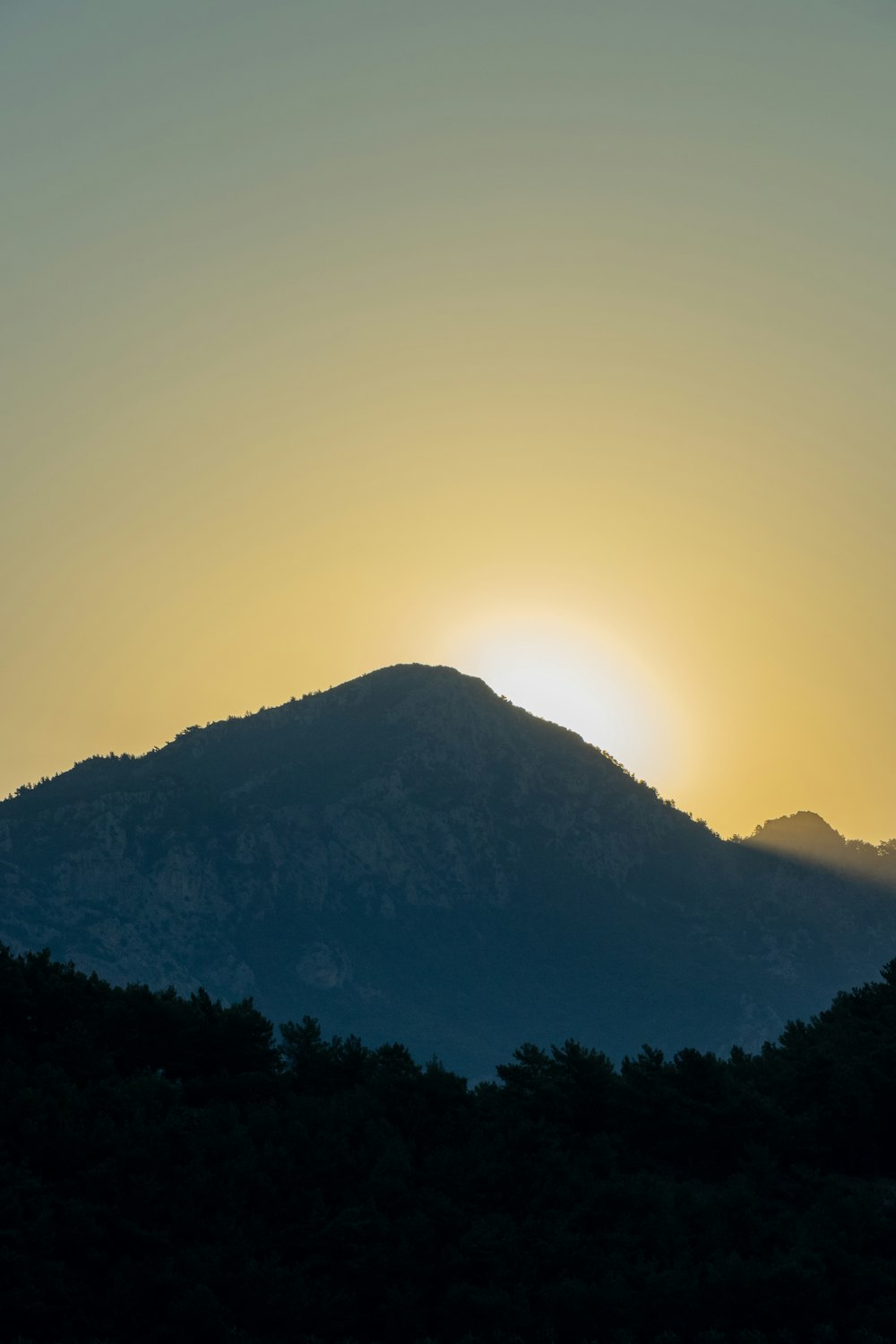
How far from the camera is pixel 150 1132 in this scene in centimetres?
5603

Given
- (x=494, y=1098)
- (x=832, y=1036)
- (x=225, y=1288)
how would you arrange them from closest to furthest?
(x=225, y=1288) → (x=494, y=1098) → (x=832, y=1036)

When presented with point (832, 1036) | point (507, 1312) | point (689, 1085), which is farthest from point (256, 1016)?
point (832, 1036)

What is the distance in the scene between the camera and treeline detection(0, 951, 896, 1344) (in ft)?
164

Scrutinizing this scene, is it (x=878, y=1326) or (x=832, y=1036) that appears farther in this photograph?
(x=832, y=1036)

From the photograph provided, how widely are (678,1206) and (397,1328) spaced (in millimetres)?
12972

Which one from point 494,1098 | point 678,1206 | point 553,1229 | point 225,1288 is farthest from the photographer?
point 494,1098

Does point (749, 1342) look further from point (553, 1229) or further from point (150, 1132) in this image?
point (150, 1132)

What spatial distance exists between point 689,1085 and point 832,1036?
519 inches

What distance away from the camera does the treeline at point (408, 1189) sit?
50031 mm

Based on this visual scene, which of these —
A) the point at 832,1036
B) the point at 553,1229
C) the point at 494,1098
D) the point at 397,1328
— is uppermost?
the point at 832,1036

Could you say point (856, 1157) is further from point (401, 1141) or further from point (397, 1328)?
point (397, 1328)

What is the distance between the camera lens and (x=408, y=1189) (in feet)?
187

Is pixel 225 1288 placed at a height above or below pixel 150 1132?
below

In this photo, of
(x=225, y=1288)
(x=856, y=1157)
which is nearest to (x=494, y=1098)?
(x=856, y=1157)
